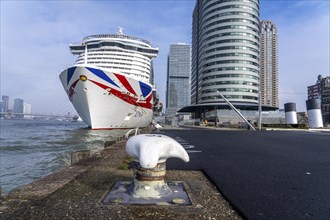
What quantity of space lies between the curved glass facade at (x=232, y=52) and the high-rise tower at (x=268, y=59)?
108 ft

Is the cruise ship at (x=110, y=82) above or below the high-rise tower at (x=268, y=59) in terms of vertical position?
below

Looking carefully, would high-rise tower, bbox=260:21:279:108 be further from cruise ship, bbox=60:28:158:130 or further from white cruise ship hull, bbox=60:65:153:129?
white cruise ship hull, bbox=60:65:153:129

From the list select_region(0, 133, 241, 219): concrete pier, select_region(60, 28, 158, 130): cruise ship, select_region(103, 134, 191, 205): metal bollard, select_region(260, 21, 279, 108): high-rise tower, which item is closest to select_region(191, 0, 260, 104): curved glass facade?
select_region(260, 21, 279, 108): high-rise tower

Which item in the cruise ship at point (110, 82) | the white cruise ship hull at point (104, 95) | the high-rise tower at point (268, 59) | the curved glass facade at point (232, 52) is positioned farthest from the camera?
the high-rise tower at point (268, 59)

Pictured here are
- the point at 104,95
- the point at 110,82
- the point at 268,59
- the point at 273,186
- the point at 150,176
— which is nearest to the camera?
the point at 150,176

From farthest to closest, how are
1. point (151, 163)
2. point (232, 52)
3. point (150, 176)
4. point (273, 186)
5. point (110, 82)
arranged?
point (232, 52)
point (110, 82)
point (273, 186)
point (150, 176)
point (151, 163)

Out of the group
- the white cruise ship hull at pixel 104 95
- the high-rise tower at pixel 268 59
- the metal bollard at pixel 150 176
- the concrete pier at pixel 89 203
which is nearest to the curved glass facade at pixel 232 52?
the high-rise tower at pixel 268 59

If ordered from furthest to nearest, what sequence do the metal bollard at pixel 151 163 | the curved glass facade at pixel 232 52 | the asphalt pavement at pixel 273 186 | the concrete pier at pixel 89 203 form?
the curved glass facade at pixel 232 52
the metal bollard at pixel 151 163
the asphalt pavement at pixel 273 186
the concrete pier at pixel 89 203

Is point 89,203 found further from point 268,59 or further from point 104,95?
point 268,59

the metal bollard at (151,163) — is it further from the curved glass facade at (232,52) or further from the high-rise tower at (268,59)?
the high-rise tower at (268,59)

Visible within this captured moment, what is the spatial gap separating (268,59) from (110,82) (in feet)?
406

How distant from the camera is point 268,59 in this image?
5507 inches

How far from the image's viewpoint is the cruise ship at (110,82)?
34.9 meters

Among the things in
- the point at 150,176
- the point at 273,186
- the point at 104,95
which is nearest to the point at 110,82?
the point at 104,95
